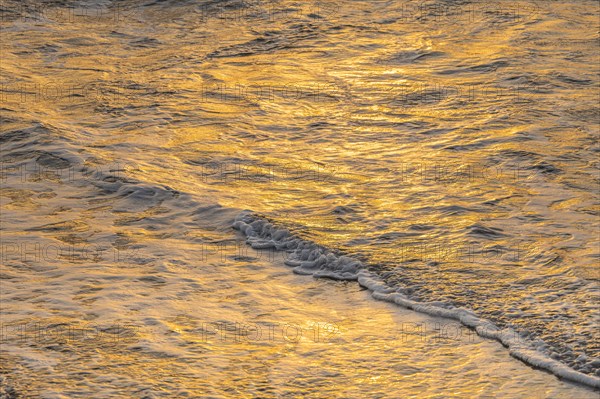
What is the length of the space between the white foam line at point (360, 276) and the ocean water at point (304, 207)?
0.02 metres

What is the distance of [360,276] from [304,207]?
1.25m

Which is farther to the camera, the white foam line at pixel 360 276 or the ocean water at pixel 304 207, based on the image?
the ocean water at pixel 304 207

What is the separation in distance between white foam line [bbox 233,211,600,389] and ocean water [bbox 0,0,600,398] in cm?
2

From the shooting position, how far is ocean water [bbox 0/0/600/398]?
5.14 meters

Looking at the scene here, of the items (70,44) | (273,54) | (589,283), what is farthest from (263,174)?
(70,44)

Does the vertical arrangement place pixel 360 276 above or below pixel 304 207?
below

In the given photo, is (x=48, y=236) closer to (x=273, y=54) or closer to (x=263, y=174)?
(x=263, y=174)

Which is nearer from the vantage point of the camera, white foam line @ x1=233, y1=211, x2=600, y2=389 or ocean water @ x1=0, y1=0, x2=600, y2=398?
white foam line @ x1=233, y1=211, x2=600, y2=389

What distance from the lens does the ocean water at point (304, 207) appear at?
5.14 m

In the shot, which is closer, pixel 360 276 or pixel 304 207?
pixel 360 276

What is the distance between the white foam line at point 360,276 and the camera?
5.03 metres

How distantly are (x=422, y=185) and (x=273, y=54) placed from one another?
14.2 ft

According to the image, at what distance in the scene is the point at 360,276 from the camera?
243 inches

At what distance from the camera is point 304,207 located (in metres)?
7.28
